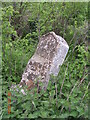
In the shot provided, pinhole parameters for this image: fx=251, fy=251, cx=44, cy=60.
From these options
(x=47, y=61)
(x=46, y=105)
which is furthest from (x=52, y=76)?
(x=46, y=105)

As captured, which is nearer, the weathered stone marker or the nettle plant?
the nettle plant

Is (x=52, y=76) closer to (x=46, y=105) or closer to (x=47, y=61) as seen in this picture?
(x=47, y=61)

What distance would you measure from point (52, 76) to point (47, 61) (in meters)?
0.23

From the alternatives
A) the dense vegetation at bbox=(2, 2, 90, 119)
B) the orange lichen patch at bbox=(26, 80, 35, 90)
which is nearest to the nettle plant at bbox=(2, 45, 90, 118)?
the dense vegetation at bbox=(2, 2, 90, 119)

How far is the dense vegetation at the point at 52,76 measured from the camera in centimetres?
293

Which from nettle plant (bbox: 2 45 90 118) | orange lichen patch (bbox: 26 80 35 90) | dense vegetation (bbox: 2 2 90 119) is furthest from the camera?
orange lichen patch (bbox: 26 80 35 90)

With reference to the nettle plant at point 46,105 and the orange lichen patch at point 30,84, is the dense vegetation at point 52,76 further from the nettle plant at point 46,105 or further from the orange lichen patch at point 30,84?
the orange lichen patch at point 30,84

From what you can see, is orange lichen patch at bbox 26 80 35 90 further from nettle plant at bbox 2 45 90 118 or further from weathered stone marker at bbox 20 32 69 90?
nettle plant at bbox 2 45 90 118

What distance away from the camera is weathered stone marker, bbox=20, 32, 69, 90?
3.49 m

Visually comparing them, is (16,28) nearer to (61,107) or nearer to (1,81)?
(1,81)

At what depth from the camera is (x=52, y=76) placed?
135 inches

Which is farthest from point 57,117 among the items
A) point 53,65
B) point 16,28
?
point 16,28

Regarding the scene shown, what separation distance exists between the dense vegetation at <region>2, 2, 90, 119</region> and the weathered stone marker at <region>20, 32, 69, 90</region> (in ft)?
0.37

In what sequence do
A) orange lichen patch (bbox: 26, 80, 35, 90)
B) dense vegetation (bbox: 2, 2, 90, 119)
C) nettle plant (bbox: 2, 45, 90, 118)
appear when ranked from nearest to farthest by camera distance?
1. nettle plant (bbox: 2, 45, 90, 118)
2. dense vegetation (bbox: 2, 2, 90, 119)
3. orange lichen patch (bbox: 26, 80, 35, 90)
